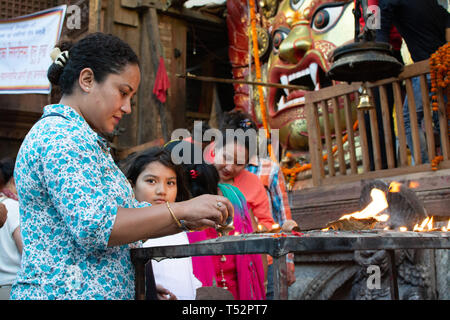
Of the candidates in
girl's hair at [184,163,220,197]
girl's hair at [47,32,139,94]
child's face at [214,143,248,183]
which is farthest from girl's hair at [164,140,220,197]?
girl's hair at [47,32,139,94]

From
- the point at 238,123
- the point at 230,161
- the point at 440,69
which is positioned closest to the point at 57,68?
the point at 230,161

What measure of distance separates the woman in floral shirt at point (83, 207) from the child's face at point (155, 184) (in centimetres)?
104

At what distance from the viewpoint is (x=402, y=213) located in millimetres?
3414

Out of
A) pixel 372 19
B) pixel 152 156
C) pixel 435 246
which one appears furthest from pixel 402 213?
pixel 435 246

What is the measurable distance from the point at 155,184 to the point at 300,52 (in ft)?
14.8

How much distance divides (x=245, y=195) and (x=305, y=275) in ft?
6.80

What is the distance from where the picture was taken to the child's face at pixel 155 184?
8.68 feet

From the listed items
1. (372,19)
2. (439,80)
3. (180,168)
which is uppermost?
(372,19)

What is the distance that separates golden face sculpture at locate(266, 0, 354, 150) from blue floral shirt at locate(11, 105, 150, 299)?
17.3 feet

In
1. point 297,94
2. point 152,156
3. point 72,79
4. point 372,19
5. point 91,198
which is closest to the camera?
point 91,198

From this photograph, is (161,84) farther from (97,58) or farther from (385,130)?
(97,58)

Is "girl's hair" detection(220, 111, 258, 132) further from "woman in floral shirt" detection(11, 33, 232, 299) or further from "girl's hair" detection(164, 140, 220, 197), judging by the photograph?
"woman in floral shirt" detection(11, 33, 232, 299)

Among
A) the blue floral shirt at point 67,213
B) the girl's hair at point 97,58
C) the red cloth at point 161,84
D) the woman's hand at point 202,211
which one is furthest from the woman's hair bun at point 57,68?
the red cloth at point 161,84
